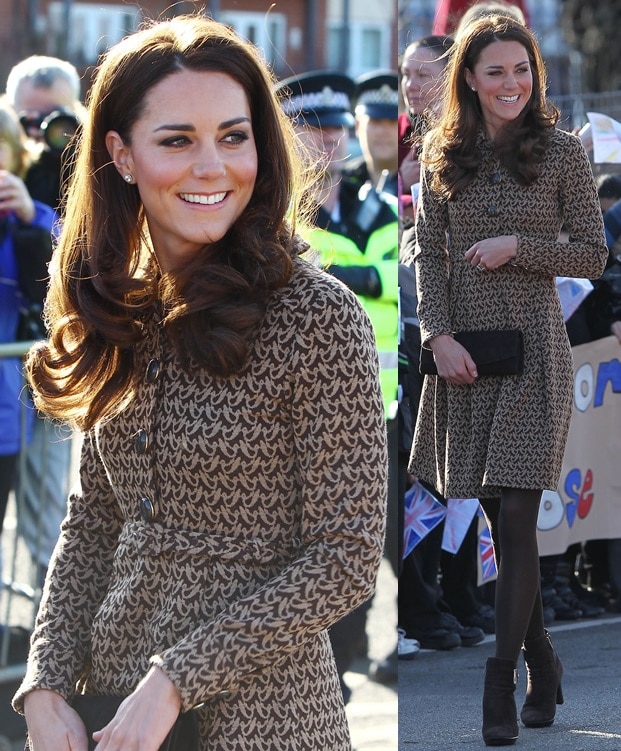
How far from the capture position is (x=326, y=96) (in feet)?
13.4

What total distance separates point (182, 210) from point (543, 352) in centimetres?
130

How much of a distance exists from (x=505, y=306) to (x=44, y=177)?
7.67ft

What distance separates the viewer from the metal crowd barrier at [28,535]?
15.6 feet

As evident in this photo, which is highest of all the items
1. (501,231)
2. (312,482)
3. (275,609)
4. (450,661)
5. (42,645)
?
(501,231)

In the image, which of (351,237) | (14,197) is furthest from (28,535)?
(351,237)

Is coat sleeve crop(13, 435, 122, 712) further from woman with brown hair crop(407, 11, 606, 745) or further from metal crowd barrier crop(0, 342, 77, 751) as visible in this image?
metal crowd barrier crop(0, 342, 77, 751)

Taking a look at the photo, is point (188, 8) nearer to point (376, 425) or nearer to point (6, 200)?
point (6, 200)

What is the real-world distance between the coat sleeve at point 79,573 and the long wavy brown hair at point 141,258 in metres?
0.10

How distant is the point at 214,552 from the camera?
64.9 inches

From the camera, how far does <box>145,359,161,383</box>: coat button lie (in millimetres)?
1728

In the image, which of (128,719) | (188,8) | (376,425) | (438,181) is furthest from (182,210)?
(188,8)

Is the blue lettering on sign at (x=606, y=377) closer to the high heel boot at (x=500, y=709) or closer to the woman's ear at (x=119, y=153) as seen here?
the high heel boot at (x=500, y=709)

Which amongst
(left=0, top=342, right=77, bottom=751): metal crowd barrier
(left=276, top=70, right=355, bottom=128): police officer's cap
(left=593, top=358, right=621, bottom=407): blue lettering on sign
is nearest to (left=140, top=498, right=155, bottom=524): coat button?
(left=593, top=358, right=621, bottom=407): blue lettering on sign

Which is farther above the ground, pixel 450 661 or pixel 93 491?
pixel 93 491
